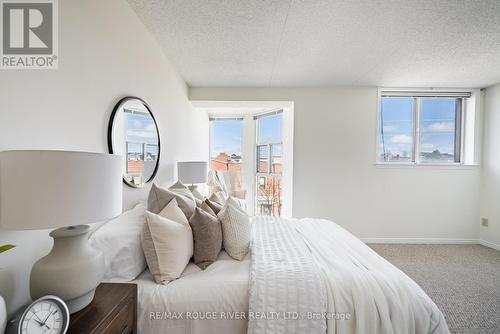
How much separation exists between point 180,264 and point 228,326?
412 mm

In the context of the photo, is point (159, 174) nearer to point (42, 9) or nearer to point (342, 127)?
point (42, 9)

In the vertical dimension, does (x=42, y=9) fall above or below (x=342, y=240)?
above

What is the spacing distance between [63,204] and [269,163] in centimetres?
391

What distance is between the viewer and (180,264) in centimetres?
119

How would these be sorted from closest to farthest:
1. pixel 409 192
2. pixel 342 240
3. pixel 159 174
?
pixel 342 240
pixel 159 174
pixel 409 192

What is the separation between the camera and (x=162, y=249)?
117 cm

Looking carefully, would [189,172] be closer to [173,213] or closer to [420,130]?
[173,213]

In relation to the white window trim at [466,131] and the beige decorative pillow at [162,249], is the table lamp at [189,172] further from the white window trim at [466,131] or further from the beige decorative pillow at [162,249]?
the white window trim at [466,131]

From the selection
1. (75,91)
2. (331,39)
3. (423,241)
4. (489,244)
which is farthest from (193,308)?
(489,244)

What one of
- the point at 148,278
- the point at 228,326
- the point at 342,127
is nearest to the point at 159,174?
the point at 148,278

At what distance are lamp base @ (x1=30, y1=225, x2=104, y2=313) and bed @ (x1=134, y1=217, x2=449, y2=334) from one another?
1.15ft

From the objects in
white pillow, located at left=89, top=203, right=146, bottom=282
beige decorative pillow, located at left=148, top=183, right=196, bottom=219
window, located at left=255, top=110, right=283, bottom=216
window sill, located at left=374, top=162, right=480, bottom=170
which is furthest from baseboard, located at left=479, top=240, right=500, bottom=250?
white pillow, located at left=89, top=203, right=146, bottom=282

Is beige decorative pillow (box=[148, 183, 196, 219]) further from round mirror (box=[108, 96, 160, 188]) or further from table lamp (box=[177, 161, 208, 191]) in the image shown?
table lamp (box=[177, 161, 208, 191])

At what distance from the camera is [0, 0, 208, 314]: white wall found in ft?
2.76
